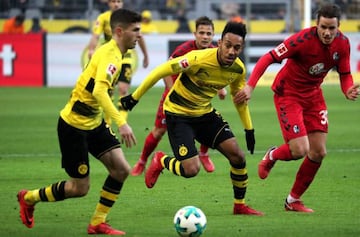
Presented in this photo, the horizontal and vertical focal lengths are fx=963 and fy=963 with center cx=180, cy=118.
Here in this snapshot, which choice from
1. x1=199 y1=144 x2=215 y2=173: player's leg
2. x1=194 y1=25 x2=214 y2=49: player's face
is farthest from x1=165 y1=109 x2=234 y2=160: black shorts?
x1=199 y1=144 x2=215 y2=173: player's leg

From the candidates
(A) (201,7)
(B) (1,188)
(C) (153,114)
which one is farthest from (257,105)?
(B) (1,188)

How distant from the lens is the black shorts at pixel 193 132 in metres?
10.1

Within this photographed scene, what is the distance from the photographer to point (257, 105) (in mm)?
24016

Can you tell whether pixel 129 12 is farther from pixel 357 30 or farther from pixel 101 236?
pixel 357 30

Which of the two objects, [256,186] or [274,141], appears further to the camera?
[274,141]

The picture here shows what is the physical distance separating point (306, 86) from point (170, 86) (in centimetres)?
262

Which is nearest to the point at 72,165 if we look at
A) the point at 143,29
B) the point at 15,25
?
the point at 143,29

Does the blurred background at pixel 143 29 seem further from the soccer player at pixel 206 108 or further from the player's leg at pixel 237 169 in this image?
the player's leg at pixel 237 169

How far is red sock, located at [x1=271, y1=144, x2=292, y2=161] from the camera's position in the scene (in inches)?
419

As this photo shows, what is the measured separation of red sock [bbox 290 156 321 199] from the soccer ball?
81.8 inches

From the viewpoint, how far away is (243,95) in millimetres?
9758

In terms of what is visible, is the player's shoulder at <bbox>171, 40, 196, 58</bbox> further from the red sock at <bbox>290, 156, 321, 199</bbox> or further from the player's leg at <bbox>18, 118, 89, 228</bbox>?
the player's leg at <bbox>18, 118, 89, 228</bbox>

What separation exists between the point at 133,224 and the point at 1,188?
2.99m

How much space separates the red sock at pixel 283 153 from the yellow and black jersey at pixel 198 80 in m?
0.69
